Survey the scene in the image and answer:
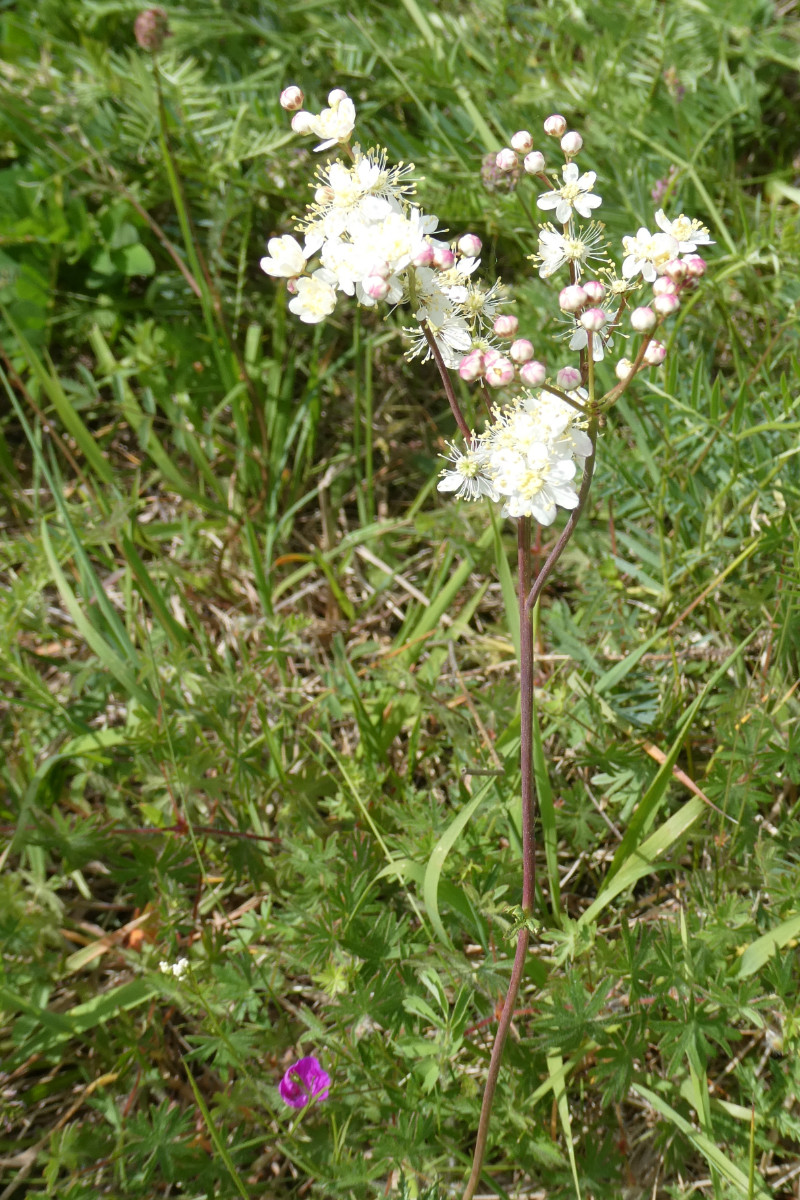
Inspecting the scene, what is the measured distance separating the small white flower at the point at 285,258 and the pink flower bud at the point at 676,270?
530 millimetres

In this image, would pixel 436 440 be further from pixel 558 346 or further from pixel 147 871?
pixel 147 871

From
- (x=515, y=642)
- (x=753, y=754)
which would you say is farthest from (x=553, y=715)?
(x=753, y=754)

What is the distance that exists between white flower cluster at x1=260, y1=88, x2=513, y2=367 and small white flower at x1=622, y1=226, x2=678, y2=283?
0.22 m

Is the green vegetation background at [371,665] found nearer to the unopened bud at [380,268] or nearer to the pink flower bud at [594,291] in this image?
the pink flower bud at [594,291]

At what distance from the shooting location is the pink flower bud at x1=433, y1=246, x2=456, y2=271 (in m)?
1.28

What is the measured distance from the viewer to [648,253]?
137cm

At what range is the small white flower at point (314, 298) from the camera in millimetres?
1375

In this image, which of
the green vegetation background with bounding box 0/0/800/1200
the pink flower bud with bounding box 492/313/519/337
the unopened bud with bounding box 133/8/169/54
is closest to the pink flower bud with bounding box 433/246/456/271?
the pink flower bud with bounding box 492/313/519/337

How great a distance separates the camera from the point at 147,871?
214 centimetres

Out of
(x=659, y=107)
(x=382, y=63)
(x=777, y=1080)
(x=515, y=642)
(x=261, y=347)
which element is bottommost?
(x=777, y=1080)

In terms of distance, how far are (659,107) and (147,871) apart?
8.47 ft

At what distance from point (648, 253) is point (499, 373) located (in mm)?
321

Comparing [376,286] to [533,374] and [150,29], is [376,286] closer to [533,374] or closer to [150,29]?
[533,374]

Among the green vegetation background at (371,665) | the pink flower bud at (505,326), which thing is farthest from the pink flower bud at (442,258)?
the green vegetation background at (371,665)
